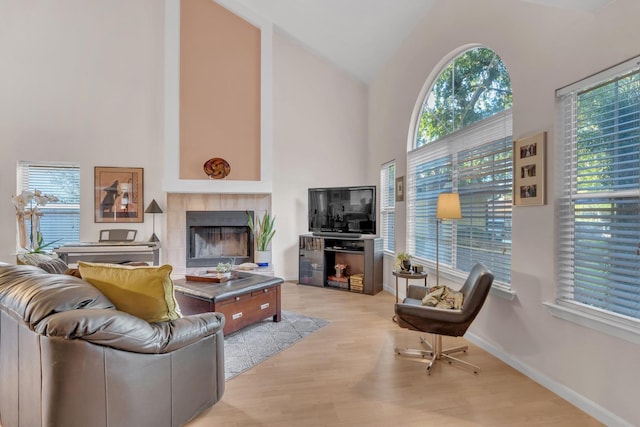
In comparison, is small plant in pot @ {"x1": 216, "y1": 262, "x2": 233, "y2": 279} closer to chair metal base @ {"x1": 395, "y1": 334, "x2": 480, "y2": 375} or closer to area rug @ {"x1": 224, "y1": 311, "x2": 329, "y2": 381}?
area rug @ {"x1": 224, "y1": 311, "x2": 329, "y2": 381}

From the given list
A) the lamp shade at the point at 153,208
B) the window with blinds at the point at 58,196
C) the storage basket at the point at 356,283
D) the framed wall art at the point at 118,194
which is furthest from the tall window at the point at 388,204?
the window with blinds at the point at 58,196

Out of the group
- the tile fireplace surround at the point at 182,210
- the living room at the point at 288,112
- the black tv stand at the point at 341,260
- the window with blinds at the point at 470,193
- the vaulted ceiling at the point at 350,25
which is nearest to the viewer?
the living room at the point at 288,112

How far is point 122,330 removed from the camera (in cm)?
162

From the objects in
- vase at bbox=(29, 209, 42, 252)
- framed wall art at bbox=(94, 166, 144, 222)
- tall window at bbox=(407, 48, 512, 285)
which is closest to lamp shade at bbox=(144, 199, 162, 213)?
framed wall art at bbox=(94, 166, 144, 222)

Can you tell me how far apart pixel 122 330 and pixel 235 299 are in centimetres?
178

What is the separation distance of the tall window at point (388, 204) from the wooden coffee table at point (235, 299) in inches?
92.3

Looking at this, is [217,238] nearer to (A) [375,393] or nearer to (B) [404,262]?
(B) [404,262]

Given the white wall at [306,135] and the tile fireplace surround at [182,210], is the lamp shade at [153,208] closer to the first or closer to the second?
the tile fireplace surround at [182,210]

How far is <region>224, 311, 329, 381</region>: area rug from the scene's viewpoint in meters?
2.84

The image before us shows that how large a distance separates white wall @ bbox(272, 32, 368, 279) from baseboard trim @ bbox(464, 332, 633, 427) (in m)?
3.68

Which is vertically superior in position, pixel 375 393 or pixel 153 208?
pixel 153 208

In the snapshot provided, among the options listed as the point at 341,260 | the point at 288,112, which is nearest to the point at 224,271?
the point at 341,260

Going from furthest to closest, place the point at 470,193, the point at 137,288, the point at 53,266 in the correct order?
the point at 470,193
the point at 53,266
the point at 137,288

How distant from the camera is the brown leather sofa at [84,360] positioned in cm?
148
